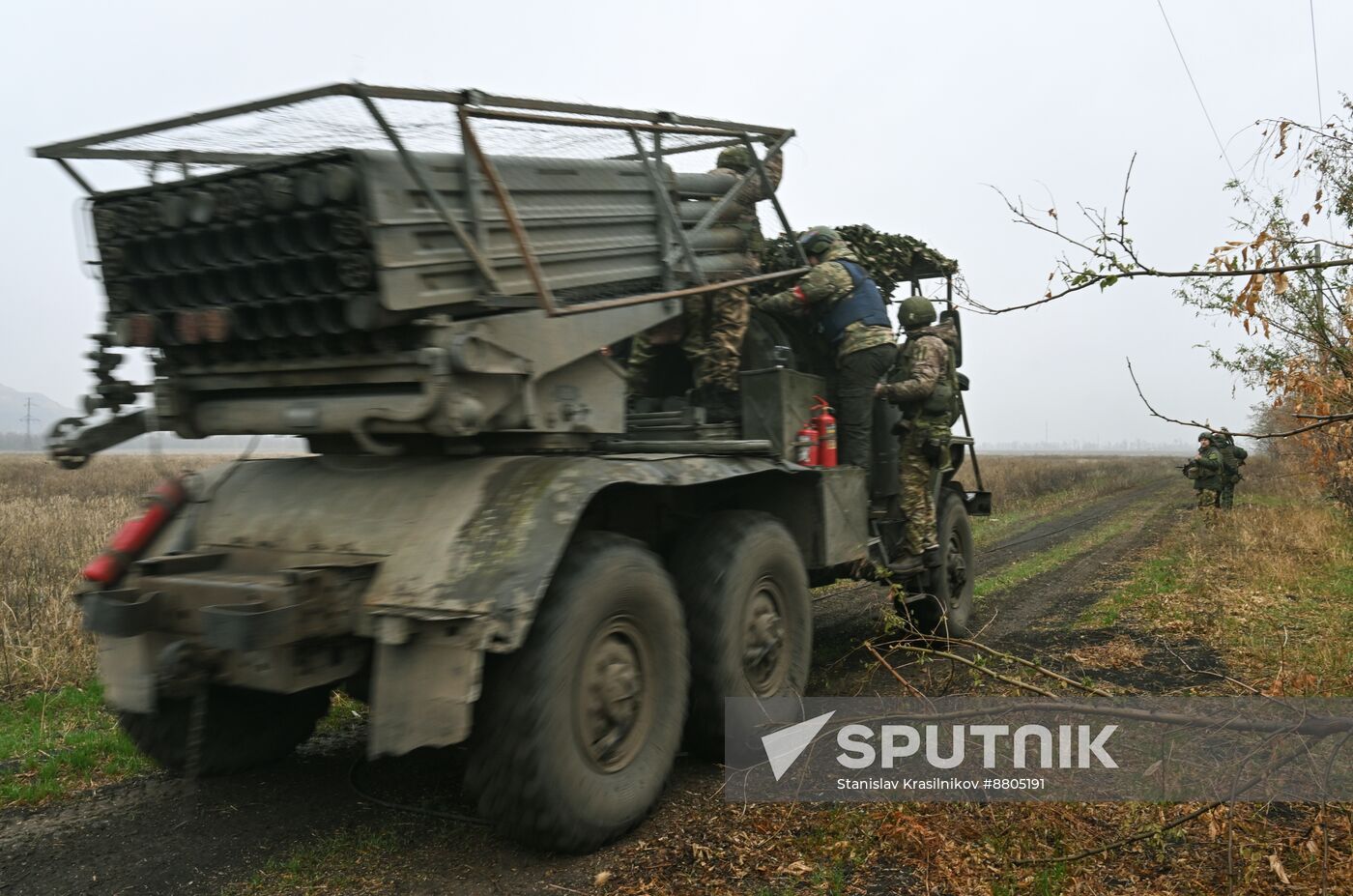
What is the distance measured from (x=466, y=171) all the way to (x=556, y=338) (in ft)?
2.72

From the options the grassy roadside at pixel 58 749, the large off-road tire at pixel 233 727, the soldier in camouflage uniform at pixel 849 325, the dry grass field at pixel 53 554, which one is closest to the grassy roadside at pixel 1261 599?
the soldier in camouflage uniform at pixel 849 325

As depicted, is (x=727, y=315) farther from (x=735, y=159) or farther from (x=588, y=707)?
(x=588, y=707)

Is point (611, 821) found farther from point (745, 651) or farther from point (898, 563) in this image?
point (898, 563)

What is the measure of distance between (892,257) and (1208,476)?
→ 1450 centimetres

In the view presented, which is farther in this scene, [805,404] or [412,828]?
[805,404]

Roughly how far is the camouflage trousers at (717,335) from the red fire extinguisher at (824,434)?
0.58 meters

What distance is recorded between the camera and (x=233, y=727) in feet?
16.2

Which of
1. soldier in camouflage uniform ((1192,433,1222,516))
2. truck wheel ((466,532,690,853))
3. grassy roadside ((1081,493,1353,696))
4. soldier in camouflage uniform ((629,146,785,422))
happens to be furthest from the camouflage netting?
soldier in camouflage uniform ((1192,433,1222,516))

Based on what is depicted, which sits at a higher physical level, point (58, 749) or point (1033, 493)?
point (1033, 493)

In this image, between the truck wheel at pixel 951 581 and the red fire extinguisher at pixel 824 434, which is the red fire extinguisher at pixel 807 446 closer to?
the red fire extinguisher at pixel 824 434

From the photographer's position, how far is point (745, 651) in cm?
509

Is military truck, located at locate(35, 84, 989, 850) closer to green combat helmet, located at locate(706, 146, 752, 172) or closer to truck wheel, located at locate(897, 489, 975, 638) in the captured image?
green combat helmet, located at locate(706, 146, 752, 172)

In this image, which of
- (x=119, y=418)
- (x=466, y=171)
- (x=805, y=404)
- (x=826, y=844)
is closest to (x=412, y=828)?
(x=826, y=844)

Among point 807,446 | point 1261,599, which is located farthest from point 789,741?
point 1261,599
